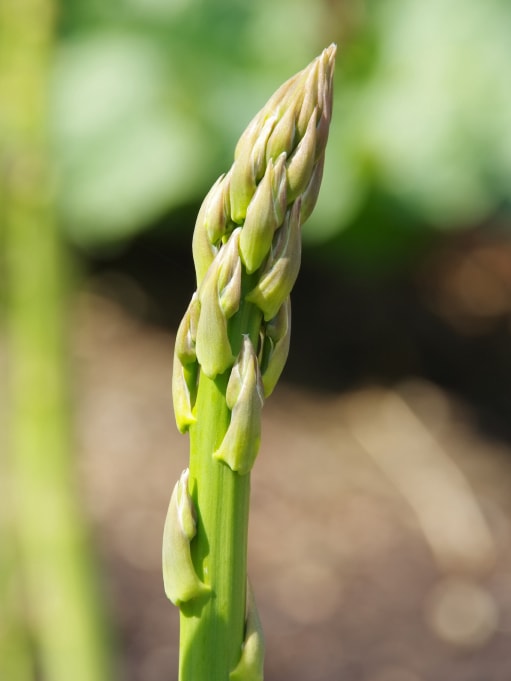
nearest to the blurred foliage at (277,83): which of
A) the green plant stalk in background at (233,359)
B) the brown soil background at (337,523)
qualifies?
the brown soil background at (337,523)

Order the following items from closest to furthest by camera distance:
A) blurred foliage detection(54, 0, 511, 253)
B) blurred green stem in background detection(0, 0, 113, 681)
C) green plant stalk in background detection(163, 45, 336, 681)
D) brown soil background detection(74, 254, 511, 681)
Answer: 1. green plant stalk in background detection(163, 45, 336, 681)
2. blurred green stem in background detection(0, 0, 113, 681)
3. brown soil background detection(74, 254, 511, 681)
4. blurred foliage detection(54, 0, 511, 253)

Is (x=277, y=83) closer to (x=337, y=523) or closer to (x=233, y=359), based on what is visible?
(x=337, y=523)

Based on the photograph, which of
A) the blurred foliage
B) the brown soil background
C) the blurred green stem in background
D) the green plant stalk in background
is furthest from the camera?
the blurred foliage

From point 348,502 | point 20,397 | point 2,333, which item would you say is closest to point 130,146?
point 2,333

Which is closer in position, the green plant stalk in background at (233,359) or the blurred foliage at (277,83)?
the green plant stalk in background at (233,359)

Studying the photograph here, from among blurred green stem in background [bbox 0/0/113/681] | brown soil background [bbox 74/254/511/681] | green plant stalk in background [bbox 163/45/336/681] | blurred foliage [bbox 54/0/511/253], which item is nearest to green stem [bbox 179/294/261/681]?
green plant stalk in background [bbox 163/45/336/681]

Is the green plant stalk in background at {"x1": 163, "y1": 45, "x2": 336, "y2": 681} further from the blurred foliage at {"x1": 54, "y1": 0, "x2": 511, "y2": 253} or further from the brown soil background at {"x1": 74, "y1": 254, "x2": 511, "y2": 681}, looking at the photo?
the blurred foliage at {"x1": 54, "y1": 0, "x2": 511, "y2": 253}

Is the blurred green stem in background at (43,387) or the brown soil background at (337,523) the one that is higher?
the blurred green stem in background at (43,387)

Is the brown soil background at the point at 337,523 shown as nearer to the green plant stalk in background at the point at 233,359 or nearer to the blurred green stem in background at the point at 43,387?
the blurred green stem in background at the point at 43,387

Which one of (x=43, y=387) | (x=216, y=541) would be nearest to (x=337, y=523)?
(x=43, y=387)
